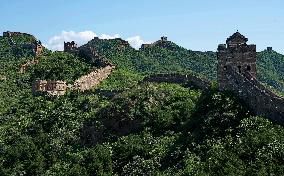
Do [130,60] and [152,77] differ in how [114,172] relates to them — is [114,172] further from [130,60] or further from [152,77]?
[130,60]

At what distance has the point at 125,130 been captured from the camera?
57531 mm

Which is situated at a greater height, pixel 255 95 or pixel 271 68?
pixel 271 68

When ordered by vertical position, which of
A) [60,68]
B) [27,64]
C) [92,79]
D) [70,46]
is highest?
[70,46]

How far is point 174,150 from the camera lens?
45.8 m

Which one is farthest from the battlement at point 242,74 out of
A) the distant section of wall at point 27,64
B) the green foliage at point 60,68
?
the distant section of wall at point 27,64

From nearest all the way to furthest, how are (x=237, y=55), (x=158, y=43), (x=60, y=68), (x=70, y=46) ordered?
(x=237, y=55) < (x=60, y=68) < (x=70, y=46) < (x=158, y=43)

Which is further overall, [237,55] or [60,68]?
[60,68]

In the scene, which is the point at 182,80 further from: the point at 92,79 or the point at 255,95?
the point at 255,95

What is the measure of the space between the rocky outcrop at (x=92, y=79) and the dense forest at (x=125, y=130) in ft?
3.19

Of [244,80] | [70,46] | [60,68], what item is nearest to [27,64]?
[60,68]

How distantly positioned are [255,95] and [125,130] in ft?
62.2

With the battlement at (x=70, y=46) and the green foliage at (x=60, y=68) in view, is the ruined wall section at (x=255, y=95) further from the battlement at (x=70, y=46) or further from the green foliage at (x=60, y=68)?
the battlement at (x=70, y=46)

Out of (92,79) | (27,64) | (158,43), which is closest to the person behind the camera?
(92,79)

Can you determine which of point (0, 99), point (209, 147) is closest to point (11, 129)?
point (0, 99)
